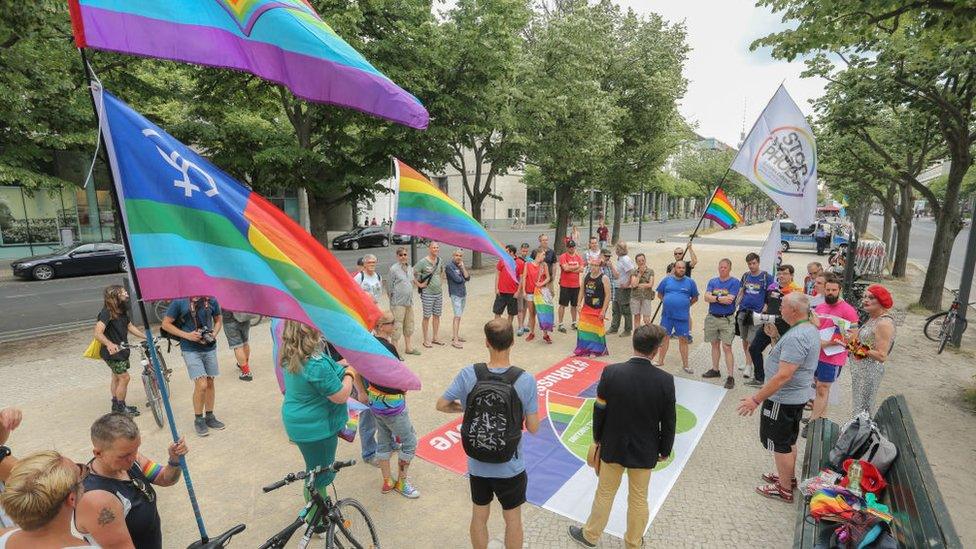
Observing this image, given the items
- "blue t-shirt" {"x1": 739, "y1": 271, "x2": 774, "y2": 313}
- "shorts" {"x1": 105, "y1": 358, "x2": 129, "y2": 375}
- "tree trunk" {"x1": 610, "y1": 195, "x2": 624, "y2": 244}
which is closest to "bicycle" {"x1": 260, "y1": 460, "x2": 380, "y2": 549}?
"shorts" {"x1": 105, "y1": 358, "x2": 129, "y2": 375}

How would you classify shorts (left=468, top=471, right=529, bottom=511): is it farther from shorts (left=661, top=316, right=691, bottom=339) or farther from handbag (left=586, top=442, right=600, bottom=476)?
shorts (left=661, top=316, right=691, bottom=339)

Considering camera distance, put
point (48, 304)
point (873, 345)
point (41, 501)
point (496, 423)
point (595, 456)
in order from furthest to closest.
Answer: point (48, 304) → point (873, 345) → point (595, 456) → point (496, 423) → point (41, 501)

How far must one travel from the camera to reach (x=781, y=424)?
182 inches

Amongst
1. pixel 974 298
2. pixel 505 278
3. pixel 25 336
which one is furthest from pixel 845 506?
pixel 974 298

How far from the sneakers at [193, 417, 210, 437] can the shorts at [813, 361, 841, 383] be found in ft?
24.2

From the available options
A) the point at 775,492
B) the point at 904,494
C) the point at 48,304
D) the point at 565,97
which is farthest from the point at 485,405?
the point at 48,304

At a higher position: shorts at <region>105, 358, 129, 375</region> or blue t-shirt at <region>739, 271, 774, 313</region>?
blue t-shirt at <region>739, 271, 774, 313</region>

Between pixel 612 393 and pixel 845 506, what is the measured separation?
5.66 ft

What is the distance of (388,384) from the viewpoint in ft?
10.4

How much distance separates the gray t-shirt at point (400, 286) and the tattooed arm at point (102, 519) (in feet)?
21.2

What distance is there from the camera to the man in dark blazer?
11.9 ft

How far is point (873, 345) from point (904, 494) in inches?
109

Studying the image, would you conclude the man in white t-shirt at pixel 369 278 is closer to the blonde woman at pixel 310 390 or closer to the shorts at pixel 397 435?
the shorts at pixel 397 435

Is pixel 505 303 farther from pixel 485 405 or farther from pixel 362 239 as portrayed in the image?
pixel 362 239
